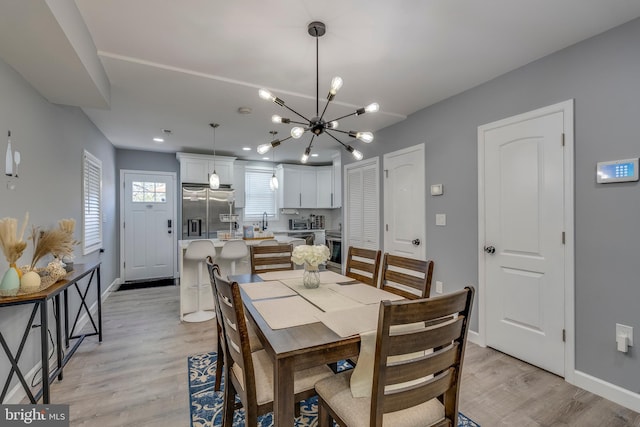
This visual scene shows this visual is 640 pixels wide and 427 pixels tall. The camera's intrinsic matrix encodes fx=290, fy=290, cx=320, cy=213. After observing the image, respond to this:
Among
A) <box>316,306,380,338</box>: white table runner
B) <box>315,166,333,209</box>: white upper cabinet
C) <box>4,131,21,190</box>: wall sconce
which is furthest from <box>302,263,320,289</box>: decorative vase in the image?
<box>315,166,333,209</box>: white upper cabinet

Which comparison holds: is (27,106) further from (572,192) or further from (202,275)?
(572,192)

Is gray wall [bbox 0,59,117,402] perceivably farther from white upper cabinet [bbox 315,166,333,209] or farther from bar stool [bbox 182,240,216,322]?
white upper cabinet [bbox 315,166,333,209]

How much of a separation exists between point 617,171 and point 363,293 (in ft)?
6.19

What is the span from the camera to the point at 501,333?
2654 millimetres

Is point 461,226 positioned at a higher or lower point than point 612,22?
lower

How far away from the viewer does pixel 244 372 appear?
1221 millimetres

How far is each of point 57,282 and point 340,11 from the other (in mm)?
2596

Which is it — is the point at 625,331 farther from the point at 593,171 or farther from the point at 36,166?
the point at 36,166

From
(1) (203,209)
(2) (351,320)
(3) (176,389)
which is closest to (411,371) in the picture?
(2) (351,320)

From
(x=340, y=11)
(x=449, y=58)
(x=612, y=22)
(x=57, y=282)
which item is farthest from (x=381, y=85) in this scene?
(x=57, y=282)

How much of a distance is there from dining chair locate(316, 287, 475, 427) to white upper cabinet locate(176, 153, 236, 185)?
4.79 m

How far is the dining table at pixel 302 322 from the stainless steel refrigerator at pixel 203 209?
11.4 feet

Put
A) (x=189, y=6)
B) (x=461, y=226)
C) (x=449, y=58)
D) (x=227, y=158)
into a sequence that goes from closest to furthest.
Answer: (x=189, y=6)
(x=449, y=58)
(x=461, y=226)
(x=227, y=158)

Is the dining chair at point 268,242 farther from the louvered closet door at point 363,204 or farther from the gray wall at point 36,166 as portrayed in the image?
the gray wall at point 36,166
